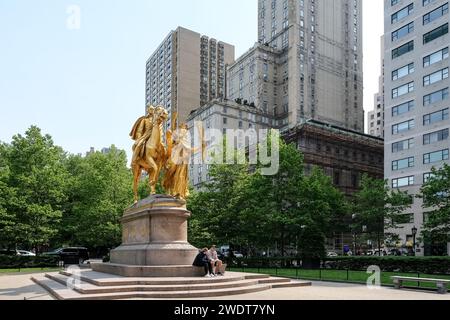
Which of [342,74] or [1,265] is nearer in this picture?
[1,265]

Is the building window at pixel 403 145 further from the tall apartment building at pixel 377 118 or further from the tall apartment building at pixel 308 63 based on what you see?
the tall apartment building at pixel 377 118

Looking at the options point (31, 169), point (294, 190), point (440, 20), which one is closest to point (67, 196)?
point (31, 169)

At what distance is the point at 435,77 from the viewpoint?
63.0m

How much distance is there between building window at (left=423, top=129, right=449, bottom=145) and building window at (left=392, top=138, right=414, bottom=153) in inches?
100

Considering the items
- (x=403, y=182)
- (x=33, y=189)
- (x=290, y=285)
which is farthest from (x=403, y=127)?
(x=290, y=285)

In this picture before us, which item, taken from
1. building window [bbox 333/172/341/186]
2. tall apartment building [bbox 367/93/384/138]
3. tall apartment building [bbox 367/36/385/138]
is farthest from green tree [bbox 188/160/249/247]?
tall apartment building [bbox 367/36/385/138]

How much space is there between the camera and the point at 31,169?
144 feet

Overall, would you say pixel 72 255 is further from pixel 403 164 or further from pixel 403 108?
pixel 403 108

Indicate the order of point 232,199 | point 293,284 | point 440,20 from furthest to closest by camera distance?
point 440,20, point 232,199, point 293,284

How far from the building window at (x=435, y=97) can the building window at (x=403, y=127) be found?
136 inches

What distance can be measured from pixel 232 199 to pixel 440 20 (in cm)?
3993

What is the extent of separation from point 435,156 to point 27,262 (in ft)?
163

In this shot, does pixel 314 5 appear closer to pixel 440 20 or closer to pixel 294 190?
pixel 440 20

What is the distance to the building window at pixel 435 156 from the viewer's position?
6057cm
